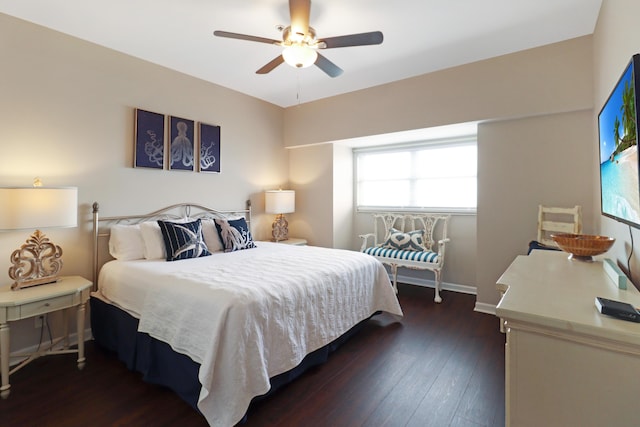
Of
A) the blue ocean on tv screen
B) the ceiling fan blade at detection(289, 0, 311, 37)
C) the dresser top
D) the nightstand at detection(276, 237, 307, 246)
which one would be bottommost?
the nightstand at detection(276, 237, 307, 246)

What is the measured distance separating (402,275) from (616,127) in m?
3.45

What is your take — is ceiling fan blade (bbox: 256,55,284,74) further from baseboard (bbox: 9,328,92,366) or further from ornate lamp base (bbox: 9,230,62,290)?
baseboard (bbox: 9,328,92,366)

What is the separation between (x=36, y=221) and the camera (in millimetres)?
2180

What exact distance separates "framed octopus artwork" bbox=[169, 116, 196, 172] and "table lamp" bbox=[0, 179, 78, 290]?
49.2 inches

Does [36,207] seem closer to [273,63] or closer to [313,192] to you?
[273,63]

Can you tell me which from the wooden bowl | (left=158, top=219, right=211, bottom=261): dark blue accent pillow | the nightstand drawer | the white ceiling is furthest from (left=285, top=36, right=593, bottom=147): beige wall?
the nightstand drawer

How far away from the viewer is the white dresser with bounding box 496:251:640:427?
901mm

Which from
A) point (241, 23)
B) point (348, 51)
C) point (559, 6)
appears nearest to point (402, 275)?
point (348, 51)

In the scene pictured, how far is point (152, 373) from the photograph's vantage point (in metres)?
2.11

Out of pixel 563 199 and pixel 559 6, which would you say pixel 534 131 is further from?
pixel 559 6

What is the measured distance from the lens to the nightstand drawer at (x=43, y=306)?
2061 millimetres

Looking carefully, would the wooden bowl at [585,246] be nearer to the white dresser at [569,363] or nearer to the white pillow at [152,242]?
the white dresser at [569,363]

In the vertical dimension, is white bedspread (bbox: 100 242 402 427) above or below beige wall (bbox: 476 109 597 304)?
below

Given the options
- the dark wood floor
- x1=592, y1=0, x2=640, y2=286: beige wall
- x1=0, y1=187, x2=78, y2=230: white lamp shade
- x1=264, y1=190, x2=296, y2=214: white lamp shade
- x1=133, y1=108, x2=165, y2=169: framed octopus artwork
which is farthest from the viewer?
x1=264, y1=190, x2=296, y2=214: white lamp shade
